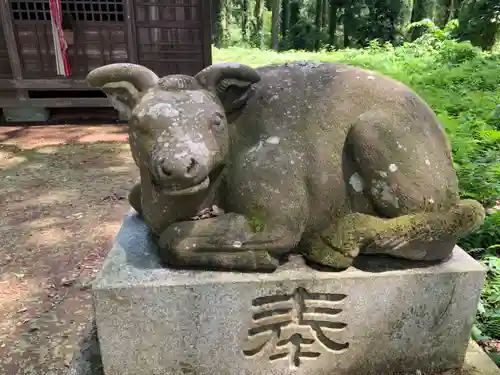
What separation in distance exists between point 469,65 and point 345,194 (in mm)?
7529

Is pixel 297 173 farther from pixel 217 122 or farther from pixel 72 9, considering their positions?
pixel 72 9

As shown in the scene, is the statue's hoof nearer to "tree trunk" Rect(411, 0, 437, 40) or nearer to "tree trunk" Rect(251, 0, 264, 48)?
"tree trunk" Rect(411, 0, 437, 40)

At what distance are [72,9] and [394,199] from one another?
7946 mm

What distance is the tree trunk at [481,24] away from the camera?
36.0 ft

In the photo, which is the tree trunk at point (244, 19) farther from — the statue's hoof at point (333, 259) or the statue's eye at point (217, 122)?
the statue's hoof at point (333, 259)

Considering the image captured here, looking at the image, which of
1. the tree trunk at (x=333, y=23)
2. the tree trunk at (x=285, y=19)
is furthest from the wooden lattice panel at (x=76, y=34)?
the tree trunk at (x=285, y=19)

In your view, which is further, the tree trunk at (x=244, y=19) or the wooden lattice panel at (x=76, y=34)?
the tree trunk at (x=244, y=19)

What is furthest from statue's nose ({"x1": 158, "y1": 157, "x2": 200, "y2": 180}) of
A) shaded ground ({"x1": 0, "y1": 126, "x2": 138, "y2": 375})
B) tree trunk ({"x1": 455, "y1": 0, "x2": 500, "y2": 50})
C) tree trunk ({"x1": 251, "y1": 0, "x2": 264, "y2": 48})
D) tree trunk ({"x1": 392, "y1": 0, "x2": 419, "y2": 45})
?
tree trunk ({"x1": 251, "y1": 0, "x2": 264, "y2": 48})

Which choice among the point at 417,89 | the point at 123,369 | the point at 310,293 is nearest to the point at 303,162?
the point at 310,293

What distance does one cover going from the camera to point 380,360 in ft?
7.74

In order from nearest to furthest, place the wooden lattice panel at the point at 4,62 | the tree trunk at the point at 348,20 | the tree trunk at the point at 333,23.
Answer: the wooden lattice panel at the point at 4,62 → the tree trunk at the point at 348,20 → the tree trunk at the point at 333,23

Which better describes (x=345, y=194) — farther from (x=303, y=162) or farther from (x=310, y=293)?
(x=310, y=293)

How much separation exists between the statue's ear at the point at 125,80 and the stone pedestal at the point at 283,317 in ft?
2.61

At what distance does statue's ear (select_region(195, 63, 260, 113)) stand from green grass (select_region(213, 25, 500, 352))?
2075 millimetres
